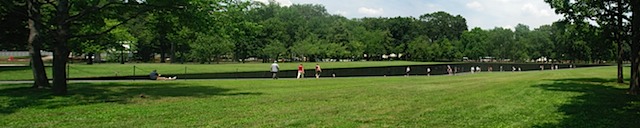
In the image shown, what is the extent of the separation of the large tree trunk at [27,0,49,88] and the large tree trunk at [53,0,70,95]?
41.4 inches

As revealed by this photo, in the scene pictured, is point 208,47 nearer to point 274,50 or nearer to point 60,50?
point 274,50

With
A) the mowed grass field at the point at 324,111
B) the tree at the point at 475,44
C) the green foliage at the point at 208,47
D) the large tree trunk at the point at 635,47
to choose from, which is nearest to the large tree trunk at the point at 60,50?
the mowed grass field at the point at 324,111

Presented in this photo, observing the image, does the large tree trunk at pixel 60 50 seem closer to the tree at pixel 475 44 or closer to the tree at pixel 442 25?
the tree at pixel 475 44

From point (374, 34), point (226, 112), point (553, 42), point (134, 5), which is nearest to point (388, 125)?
point (226, 112)

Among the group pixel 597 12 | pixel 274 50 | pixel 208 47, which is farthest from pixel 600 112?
pixel 274 50

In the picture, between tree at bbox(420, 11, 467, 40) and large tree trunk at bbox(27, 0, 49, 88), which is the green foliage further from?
tree at bbox(420, 11, 467, 40)

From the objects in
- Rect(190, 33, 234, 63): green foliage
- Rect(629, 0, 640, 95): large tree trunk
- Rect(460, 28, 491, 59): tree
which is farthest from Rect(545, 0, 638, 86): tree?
Rect(460, 28, 491, 59): tree

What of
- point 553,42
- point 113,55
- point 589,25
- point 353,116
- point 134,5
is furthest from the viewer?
point 553,42

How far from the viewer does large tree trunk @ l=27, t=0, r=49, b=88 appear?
18.6 meters

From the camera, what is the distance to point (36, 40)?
1881cm

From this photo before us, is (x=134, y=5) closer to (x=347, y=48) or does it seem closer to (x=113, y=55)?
(x=113, y=55)

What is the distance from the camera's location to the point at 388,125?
1053 centimetres

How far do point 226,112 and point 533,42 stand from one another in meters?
147

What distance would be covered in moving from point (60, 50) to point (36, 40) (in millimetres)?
2116
